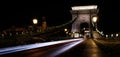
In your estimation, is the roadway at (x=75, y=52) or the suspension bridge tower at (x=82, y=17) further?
the suspension bridge tower at (x=82, y=17)

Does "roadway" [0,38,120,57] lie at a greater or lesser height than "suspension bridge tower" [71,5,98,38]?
lesser

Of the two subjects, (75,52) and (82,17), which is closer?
(75,52)

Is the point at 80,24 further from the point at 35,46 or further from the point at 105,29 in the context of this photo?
the point at 35,46

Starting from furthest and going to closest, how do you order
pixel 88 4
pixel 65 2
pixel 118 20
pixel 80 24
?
pixel 65 2
pixel 88 4
pixel 80 24
pixel 118 20

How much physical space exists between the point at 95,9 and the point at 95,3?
298 inches

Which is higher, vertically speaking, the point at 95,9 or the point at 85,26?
the point at 95,9

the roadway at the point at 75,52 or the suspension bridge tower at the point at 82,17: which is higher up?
the suspension bridge tower at the point at 82,17

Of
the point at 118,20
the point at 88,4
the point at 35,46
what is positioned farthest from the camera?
the point at 88,4

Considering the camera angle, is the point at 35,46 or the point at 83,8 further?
the point at 83,8

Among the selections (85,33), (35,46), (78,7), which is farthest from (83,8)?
(35,46)

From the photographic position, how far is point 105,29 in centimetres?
9256

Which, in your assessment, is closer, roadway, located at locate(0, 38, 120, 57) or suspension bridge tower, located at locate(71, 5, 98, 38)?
roadway, located at locate(0, 38, 120, 57)

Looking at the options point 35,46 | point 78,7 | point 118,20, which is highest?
point 78,7

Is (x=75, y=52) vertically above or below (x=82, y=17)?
below
